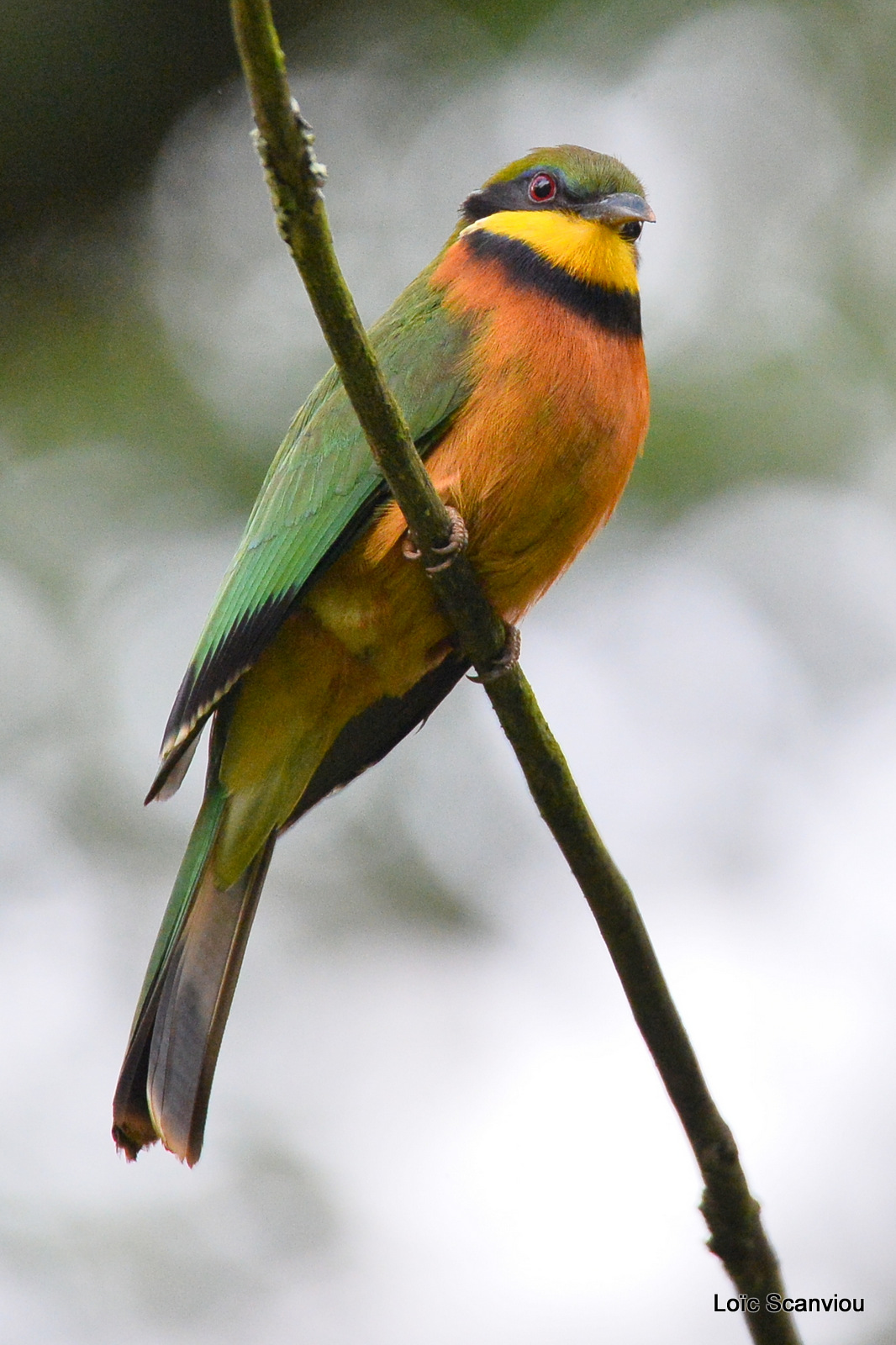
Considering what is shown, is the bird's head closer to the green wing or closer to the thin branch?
the green wing

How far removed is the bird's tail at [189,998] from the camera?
3.10 m

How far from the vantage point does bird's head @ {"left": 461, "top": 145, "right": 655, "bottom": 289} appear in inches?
135

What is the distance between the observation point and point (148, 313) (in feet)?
19.5

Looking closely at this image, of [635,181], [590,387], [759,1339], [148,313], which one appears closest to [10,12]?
[148,313]

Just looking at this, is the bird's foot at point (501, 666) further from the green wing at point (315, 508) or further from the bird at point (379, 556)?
the green wing at point (315, 508)

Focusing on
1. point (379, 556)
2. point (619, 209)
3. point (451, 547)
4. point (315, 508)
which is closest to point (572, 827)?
point (451, 547)

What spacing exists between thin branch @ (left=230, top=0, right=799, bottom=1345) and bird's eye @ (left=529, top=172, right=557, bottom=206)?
54.3 inches

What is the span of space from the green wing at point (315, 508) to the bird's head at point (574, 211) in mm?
299

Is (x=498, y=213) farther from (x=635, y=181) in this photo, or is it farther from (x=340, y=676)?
(x=340, y=676)

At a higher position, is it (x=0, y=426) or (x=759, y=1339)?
(x=0, y=426)

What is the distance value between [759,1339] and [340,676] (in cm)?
163

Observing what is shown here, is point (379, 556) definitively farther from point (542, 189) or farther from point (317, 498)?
point (542, 189)

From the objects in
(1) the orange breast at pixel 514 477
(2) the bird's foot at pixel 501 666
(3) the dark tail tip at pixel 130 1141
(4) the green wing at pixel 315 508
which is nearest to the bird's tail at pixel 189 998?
(3) the dark tail tip at pixel 130 1141

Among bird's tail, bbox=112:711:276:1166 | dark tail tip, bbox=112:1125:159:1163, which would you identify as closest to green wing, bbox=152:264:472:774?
bird's tail, bbox=112:711:276:1166
